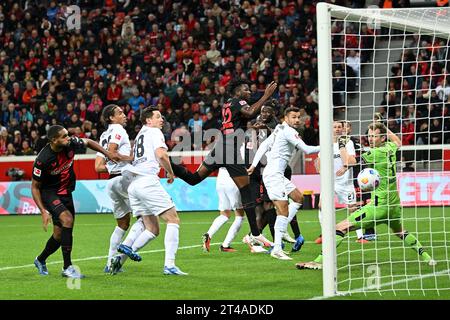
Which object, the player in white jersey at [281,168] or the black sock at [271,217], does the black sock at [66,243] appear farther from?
the black sock at [271,217]

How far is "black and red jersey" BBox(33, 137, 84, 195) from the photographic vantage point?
10.8 metres

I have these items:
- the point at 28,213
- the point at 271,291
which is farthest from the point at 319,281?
the point at 28,213

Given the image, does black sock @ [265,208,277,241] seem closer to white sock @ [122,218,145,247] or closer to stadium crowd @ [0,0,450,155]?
white sock @ [122,218,145,247]

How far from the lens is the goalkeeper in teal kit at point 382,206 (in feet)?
35.3

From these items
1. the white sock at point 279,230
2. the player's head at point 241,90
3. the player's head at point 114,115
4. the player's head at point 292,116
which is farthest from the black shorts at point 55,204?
the player's head at point 241,90

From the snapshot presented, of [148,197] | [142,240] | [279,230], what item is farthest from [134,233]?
[279,230]

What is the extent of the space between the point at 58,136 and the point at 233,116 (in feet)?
10.9

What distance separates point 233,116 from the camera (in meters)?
13.1

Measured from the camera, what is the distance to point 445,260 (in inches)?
441

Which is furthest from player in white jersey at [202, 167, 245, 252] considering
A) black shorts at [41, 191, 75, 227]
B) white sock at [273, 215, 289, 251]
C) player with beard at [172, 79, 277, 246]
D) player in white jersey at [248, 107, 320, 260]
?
black shorts at [41, 191, 75, 227]

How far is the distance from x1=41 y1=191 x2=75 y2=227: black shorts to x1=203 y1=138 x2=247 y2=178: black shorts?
2399 millimetres

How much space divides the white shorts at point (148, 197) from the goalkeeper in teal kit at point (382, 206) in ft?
6.41

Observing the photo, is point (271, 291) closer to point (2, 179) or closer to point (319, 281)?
point (319, 281)

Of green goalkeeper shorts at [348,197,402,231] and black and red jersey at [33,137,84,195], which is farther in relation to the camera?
black and red jersey at [33,137,84,195]
